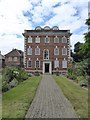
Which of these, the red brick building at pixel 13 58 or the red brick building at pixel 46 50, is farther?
the red brick building at pixel 13 58

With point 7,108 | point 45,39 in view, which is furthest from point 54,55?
point 7,108

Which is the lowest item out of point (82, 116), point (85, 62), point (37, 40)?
point (82, 116)

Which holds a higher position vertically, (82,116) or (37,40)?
(37,40)

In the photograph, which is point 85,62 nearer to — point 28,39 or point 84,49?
point 84,49

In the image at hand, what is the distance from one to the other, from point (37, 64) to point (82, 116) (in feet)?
164

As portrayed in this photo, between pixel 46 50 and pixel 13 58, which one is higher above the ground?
pixel 46 50

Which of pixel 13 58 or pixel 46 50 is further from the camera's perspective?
pixel 13 58

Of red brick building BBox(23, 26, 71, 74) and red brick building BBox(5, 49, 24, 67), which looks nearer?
red brick building BBox(23, 26, 71, 74)

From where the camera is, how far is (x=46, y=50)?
59281 millimetres

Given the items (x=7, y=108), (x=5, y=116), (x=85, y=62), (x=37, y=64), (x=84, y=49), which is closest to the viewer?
(x=5, y=116)

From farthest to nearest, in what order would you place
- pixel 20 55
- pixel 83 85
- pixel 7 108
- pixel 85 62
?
pixel 20 55
pixel 85 62
pixel 83 85
pixel 7 108

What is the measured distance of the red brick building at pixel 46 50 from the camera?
58531mm

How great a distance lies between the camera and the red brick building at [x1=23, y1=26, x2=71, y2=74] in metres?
58.5

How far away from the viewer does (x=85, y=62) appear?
2966 cm
